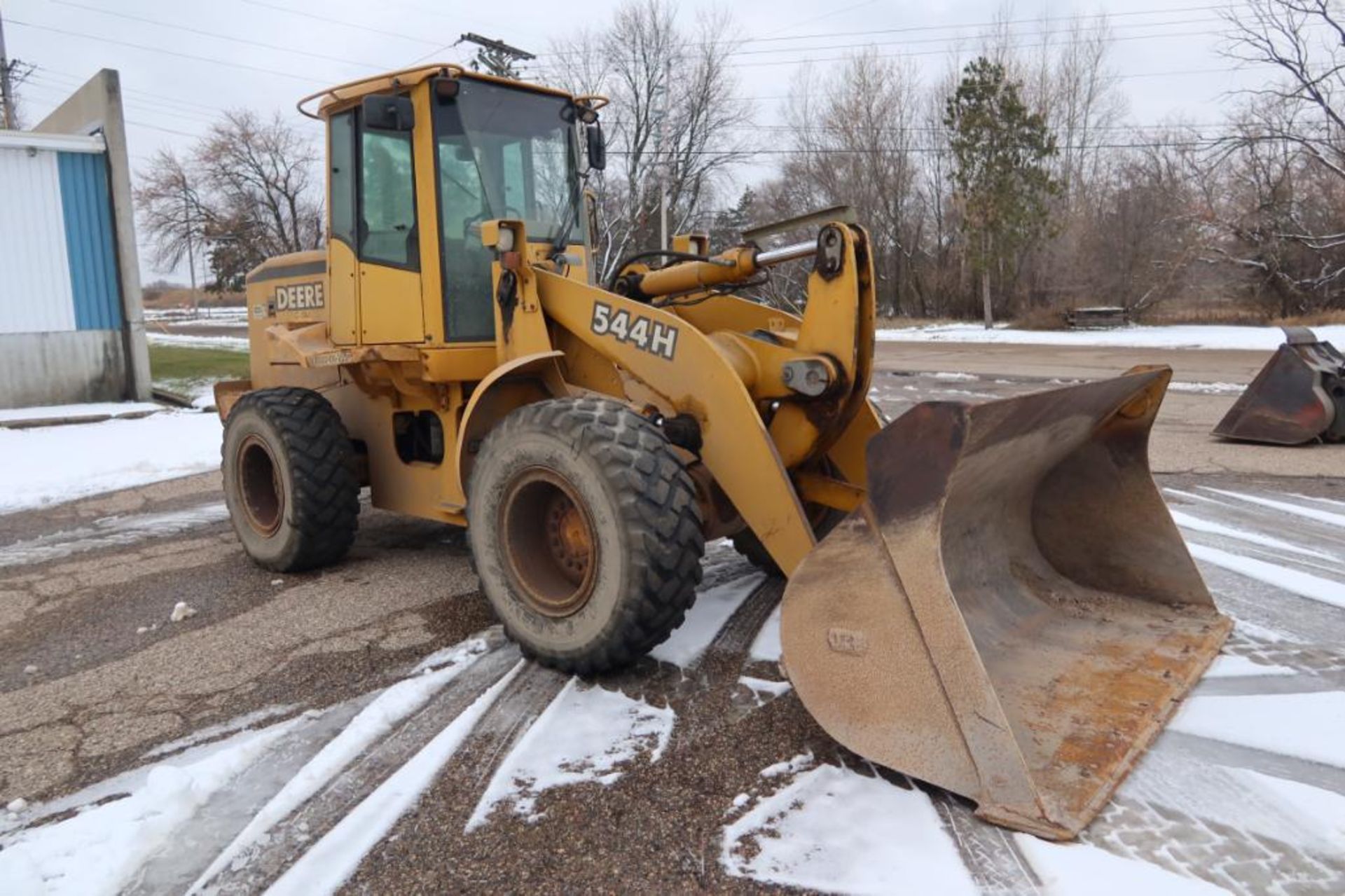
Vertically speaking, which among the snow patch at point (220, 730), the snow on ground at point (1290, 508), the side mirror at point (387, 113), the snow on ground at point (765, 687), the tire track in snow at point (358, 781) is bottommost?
the snow patch at point (220, 730)

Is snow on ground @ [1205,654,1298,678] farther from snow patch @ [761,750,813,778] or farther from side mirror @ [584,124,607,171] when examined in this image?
side mirror @ [584,124,607,171]

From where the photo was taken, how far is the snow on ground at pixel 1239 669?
3602mm

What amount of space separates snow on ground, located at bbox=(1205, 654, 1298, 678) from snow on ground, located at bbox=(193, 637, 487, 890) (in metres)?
2.95

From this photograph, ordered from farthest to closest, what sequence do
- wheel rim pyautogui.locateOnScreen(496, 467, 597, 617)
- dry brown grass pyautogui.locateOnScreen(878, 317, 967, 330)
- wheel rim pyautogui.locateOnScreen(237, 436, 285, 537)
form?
dry brown grass pyautogui.locateOnScreen(878, 317, 967, 330), wheel rim pyautogui.locateOnScreen(237, 436, 285, 537), wheel rim pyautogui.locateOnScreen(496, 467, 597, 617)

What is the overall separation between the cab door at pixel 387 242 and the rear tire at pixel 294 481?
0.65 m

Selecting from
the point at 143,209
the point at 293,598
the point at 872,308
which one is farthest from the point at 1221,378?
the point at 143,209

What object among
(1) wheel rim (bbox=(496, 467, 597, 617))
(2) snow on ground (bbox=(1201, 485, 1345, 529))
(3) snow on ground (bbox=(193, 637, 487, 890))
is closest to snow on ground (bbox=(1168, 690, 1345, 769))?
(1) wheel rim (bbox=(496, 467, 597, 617))

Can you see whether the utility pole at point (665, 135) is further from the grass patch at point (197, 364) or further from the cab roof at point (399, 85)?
the cab roof at point (399, 85)

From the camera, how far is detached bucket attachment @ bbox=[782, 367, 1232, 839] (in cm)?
277

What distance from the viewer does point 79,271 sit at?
44.1ft

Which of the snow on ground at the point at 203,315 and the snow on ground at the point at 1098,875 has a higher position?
the snow on ground at the point at 203,315

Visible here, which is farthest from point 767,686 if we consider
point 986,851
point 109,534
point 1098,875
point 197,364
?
point 197,364

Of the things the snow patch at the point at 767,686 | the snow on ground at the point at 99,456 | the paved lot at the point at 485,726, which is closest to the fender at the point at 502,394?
the paved lot at the point at 485,726

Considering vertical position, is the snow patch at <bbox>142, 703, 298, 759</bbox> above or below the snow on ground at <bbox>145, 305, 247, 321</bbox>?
below
